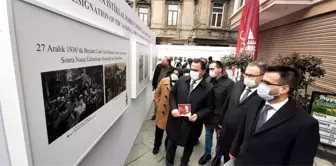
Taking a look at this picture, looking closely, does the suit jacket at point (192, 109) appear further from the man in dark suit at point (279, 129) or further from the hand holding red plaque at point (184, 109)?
the man in dark suit at point (279, 129)

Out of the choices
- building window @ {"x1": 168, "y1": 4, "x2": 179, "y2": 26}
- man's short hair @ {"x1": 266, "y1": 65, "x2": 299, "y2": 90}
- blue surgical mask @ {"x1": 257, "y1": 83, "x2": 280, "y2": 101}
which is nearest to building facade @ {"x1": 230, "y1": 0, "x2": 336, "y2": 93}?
man's short hair @ {"x1": 266, "y1": 65, "x2": 299, "y2": 90}

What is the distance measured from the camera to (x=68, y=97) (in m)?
1.07

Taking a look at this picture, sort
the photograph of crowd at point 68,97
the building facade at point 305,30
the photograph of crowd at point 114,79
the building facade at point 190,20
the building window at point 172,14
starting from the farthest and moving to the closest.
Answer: the building window at point 172,14 < the building facade at point 190,20 < the building facade at point 305,30 < the photograph of crowd at point 114,79 < the photograph of crowd at point 68,97

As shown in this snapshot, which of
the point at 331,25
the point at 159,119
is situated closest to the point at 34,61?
the point at 159,119

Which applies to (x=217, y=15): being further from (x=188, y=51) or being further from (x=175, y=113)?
(x=175, y=113)

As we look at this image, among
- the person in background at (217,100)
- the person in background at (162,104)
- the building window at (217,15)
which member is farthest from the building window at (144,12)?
the person in background at (217,100)

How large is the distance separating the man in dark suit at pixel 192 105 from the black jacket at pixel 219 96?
446 millimetres

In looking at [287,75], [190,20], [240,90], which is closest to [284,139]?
[287,75]

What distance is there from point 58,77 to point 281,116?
169 cm

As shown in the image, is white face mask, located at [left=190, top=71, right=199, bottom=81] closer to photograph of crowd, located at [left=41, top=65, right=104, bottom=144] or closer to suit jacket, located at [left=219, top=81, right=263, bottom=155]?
suit jacket, located at [left=219, top=81, right=263, bottom=155]

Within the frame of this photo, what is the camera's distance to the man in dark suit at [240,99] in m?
2.00

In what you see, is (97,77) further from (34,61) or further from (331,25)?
(331,25)

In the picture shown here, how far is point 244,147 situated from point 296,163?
0.41 metres

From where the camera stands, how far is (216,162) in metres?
2.85
